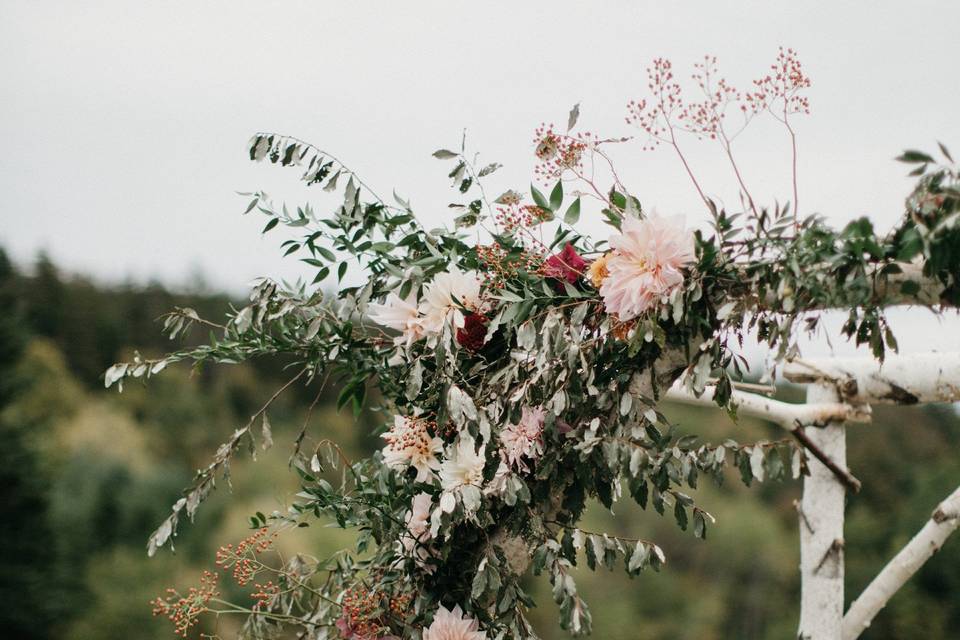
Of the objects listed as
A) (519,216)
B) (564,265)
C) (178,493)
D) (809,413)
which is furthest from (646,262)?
(178,493)

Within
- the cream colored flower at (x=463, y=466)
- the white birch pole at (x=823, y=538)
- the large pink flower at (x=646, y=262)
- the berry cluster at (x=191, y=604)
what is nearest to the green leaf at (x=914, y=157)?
the large pink flower at (x=646, y=262)

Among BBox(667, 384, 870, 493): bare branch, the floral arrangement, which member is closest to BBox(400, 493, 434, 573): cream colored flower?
the floral arrangement

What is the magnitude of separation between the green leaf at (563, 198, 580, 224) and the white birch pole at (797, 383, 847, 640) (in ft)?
3.11

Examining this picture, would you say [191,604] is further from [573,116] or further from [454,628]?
[573,116]

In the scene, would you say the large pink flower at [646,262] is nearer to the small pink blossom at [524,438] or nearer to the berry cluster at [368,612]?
the small pink blossom at [524,438]

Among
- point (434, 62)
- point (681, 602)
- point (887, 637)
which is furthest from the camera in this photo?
point (681, 602)

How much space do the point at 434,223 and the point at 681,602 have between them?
2397 cm

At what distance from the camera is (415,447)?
1514 mm

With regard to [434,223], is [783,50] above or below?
above

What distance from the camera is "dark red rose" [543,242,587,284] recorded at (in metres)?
1.43

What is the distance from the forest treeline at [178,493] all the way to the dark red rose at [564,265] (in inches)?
306

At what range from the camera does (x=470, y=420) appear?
1.32 metres

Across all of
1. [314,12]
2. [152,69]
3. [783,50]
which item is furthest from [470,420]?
[152,69]

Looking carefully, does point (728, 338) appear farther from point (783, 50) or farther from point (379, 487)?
point (379, 487)
